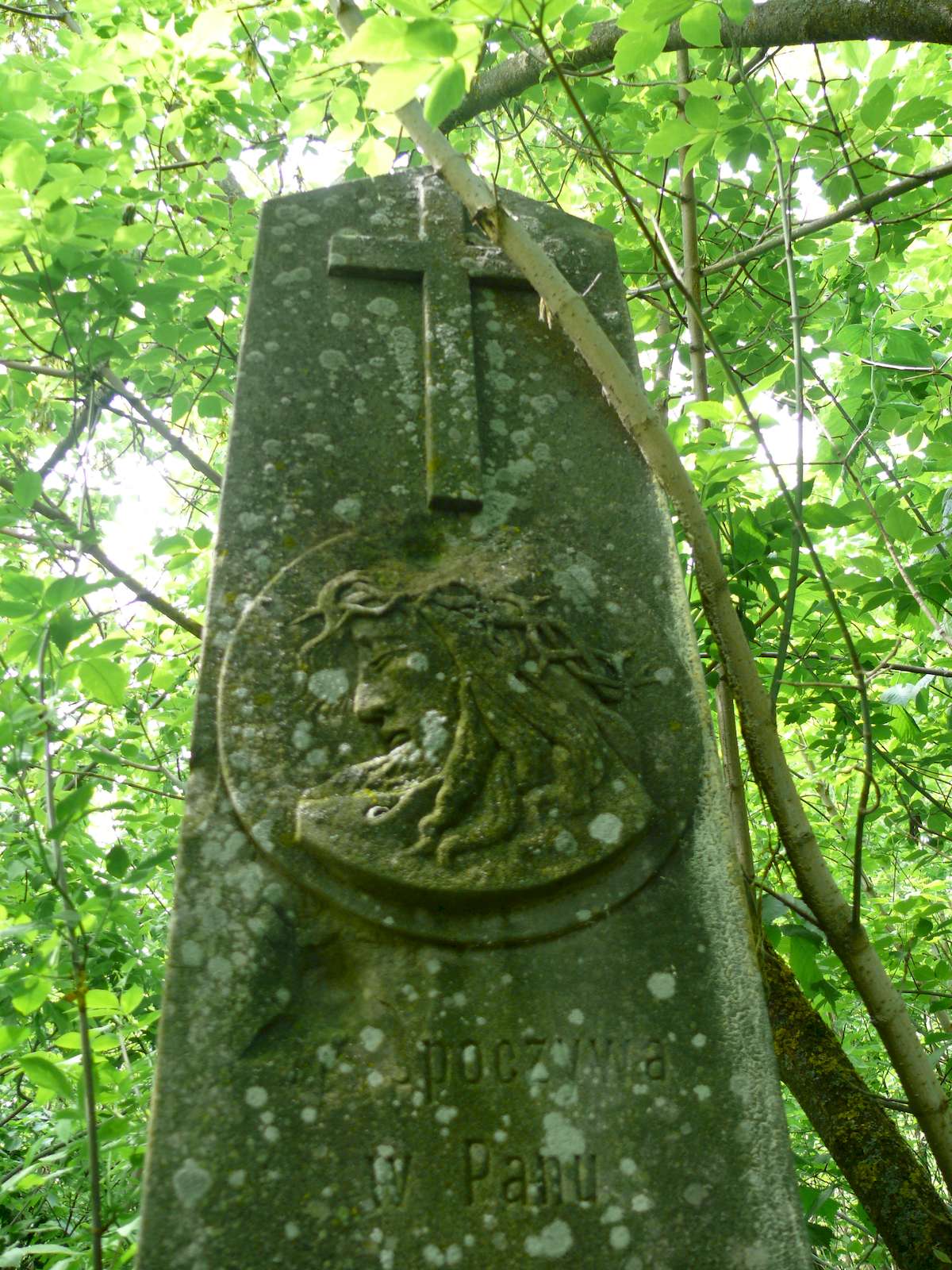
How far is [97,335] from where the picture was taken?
117 inches

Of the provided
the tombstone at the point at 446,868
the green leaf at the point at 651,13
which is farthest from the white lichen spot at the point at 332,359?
the green leaf at the point at 651,13

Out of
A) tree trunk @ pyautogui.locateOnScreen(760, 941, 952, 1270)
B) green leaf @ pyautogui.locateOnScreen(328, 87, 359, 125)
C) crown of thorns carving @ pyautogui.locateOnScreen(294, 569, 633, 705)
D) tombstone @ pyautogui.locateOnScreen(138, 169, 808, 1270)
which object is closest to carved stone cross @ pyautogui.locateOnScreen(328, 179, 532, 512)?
tombstone @ pyautogui.locateOnScreen(138, 169, 808, 1270)

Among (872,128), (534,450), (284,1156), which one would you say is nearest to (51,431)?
(534,450)

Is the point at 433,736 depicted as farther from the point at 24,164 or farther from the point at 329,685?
the point at 24,164

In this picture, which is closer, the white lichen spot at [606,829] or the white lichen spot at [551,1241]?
the white lichen spot at [551,1241]

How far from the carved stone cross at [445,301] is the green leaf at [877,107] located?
115 centimetres

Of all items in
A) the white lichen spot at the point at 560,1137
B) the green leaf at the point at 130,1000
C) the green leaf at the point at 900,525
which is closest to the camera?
the white lichen spot at the point at 560,1137

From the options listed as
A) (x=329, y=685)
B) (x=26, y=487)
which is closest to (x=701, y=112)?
(x=329, y=685)

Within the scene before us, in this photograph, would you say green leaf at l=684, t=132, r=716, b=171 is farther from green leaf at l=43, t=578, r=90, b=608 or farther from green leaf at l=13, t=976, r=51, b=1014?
green leaf at l=13, t=976, r=51, b=1014

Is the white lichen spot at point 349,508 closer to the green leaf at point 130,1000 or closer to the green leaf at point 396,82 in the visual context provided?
the green leaf at point 396,82

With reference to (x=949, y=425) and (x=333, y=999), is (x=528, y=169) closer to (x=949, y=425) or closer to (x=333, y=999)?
(x=949, y=425)

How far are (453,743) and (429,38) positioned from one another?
1324 mm

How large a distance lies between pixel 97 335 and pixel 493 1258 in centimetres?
253

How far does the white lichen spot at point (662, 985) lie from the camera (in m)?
1.97
